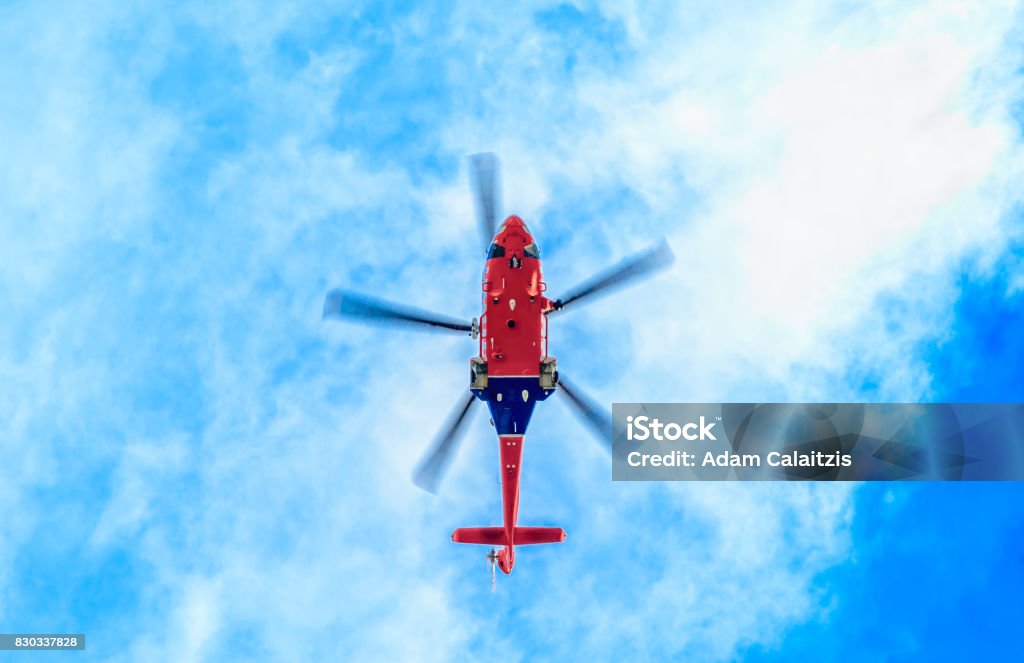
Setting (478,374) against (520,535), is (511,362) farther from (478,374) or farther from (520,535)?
(520,535)

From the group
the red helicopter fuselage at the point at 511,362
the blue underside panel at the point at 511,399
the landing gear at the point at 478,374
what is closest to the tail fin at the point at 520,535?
the red helicopter fuselage at the point at 511,362

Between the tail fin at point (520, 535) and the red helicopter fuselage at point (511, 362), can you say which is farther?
the tail fin at point (520, 535)

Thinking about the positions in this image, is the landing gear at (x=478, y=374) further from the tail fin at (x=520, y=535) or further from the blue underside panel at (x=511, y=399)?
the tail fin at (x=520, y=535)

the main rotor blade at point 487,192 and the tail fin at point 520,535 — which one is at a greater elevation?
the main rotor blade at point 487,192

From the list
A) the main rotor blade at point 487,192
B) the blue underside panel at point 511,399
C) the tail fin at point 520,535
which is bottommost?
the tail fin at point 520,535

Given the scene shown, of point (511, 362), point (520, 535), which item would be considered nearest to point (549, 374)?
point (511, 362)

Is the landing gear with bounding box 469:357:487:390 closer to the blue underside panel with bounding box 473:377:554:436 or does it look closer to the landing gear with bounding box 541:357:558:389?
the blue underside panel with bounding box 473:377:554:436

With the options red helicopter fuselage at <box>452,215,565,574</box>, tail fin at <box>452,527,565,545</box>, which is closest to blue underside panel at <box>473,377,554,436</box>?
red helicopter fuselage at <box>452,215,565,574</box>
